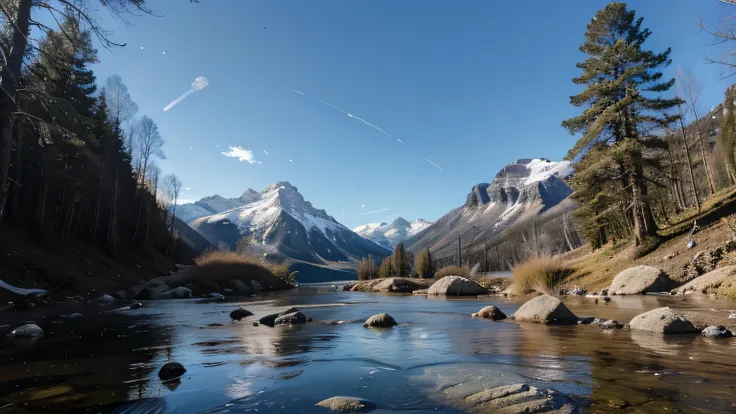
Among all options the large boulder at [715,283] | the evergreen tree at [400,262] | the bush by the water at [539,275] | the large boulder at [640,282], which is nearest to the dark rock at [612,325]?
the large boulder at [715,283]

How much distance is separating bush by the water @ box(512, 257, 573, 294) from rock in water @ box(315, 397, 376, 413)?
1952 cm

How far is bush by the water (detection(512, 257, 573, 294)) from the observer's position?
21.2 meters

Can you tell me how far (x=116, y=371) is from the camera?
19.0ft

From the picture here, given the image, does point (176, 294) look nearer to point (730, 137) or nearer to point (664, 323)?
point (664, 323)

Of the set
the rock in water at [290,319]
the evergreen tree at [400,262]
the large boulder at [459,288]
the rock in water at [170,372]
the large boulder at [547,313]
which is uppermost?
the evergreen tree at [400,262]

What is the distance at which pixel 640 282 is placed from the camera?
1947cm

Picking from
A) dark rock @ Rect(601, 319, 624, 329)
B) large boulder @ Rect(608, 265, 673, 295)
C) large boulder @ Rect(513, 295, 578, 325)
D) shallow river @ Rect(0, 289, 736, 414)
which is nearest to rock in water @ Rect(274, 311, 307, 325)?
shallow river @ Rect(0, 289, 736, 414)

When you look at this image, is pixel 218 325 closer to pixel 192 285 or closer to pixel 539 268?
pixel 539 268

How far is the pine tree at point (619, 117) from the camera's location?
24.0 metres

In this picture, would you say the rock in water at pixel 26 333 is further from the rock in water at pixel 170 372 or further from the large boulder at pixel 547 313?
the large boulder at pixel 547 313

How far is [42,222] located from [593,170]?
44.5m

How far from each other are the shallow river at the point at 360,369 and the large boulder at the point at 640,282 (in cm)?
1305

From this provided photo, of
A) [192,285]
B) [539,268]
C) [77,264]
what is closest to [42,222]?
[77,264]

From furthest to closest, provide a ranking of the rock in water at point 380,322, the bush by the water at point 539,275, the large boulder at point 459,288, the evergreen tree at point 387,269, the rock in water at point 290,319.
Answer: the evergreen tree at point 387,269 → the large boulder at point 459,288 → the bush by the water at point 539,275 → the rock in water at point 290,319 → the rock in water at point 380,322
